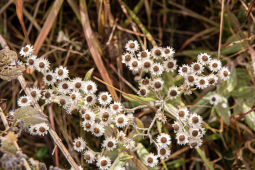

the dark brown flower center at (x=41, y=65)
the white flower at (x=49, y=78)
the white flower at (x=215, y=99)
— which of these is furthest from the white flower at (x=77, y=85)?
the white flower at (x=215, y=99)

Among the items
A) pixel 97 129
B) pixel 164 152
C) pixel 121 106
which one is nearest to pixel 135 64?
pixel 121 106

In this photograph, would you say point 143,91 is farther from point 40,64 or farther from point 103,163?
point 40,64

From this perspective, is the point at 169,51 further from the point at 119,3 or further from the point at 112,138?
the point at 119,3

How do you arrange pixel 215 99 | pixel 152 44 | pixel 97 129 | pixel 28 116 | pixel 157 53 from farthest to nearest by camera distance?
pixel 152 44 → pixel 215 99 → pixel 157 53 → pixel 97 129 → pixel 28 116

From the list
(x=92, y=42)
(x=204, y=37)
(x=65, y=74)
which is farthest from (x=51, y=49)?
A: (x=204, y=37)

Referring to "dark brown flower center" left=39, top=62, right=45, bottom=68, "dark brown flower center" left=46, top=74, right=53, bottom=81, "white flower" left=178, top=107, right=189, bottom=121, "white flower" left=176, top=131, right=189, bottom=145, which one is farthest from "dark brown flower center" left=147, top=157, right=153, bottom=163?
"dark brown flower center" left=39, top=62, right=45, bottom=68
